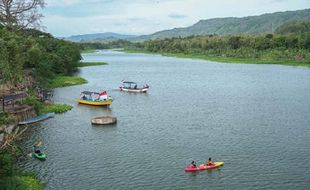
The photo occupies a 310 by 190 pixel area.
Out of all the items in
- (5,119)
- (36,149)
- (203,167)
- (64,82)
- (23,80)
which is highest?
(23,80)

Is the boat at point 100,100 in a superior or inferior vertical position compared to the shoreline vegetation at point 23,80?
inferior

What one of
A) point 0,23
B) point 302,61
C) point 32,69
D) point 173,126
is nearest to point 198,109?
point 173,126

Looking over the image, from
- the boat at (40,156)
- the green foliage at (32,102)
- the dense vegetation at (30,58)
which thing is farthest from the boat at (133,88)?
the boat at (40,156)

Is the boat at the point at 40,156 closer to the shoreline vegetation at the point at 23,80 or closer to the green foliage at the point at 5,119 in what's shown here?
the shoreline vegetation at the point at 23,80

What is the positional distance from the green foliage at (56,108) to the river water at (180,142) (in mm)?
1399

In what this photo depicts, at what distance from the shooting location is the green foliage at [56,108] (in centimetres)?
6484

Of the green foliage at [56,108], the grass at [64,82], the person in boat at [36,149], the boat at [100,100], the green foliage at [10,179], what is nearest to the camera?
the green foliage at [10,179]

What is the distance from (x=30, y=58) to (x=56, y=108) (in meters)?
26.9

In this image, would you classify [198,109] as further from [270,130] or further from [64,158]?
[64,158]

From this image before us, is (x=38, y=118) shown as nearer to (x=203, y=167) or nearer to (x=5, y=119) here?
(x=5, y=119)

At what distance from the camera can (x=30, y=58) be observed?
88312mm

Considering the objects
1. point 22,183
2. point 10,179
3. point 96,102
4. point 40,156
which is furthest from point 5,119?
point 96,102

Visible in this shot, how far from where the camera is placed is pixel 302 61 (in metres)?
149

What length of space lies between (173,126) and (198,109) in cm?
1253
